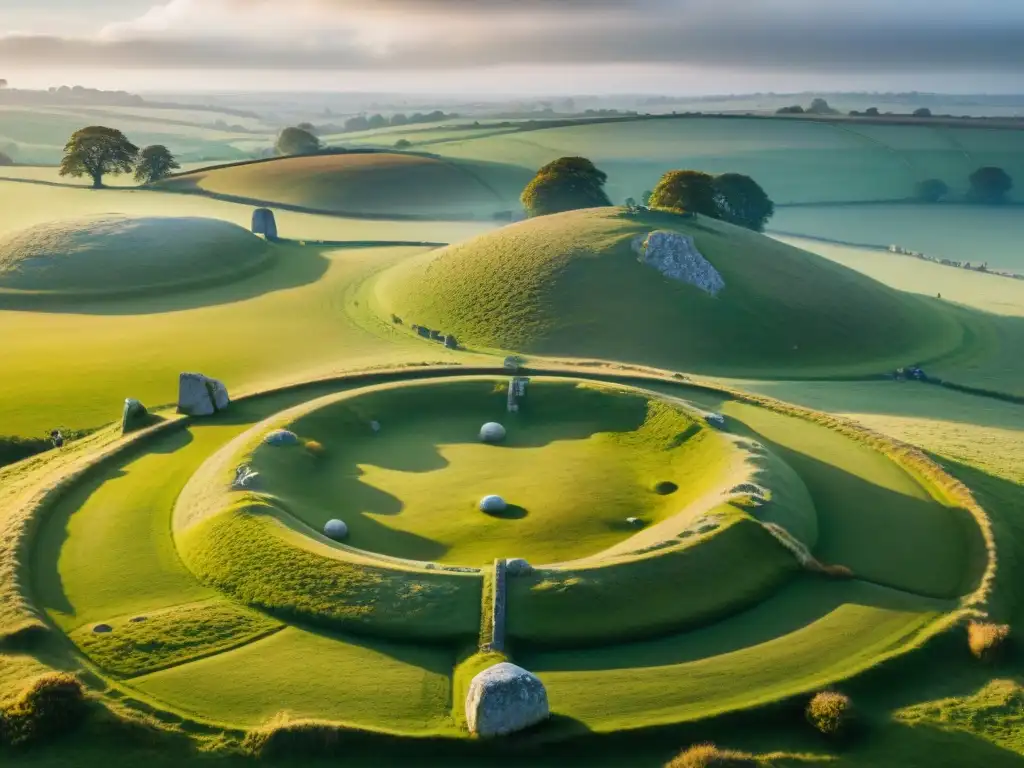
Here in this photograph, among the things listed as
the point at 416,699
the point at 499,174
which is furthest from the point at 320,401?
the point at 499,174

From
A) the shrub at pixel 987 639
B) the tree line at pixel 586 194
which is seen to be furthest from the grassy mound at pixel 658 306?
the shrub at pixel 987 639

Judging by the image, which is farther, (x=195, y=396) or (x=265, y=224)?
(x=265, y=224)

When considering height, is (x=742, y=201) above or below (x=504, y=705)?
above

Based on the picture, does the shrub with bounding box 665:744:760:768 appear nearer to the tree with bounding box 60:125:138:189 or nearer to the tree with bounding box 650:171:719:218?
the tree with bounding box 650:171:719:218

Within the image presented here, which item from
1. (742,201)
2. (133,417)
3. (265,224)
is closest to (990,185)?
(742,201)

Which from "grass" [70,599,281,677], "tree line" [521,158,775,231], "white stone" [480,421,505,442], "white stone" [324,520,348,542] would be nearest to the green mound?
"tree line" [521,158,775,231]

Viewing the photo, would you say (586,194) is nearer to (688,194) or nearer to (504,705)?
(688,194)

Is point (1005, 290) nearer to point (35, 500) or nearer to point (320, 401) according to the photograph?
point (320, 401)
